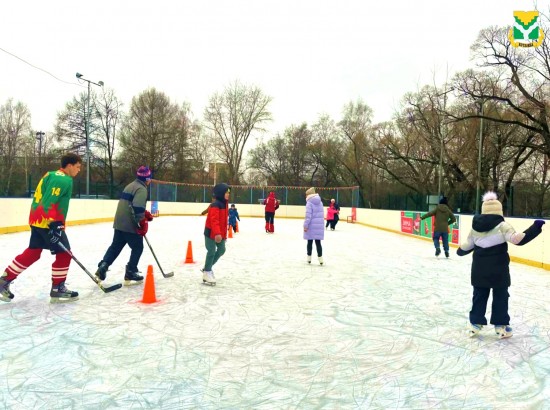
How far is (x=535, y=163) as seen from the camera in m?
25.8

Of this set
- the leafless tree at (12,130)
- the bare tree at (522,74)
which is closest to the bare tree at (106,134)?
the leafless tree at (12,130)

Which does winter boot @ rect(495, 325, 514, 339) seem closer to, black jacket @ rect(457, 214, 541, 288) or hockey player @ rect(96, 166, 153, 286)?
black jacket @ rect(457, 214, 541, 288)

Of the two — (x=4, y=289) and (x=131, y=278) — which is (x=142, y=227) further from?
(x=4, y=289)

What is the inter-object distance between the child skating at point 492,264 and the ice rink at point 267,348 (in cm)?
21

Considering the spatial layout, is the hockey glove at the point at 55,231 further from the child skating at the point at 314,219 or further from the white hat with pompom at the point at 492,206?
the child skating at the point at 314,219

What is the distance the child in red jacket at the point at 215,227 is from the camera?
4.83m

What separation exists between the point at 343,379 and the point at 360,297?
90.8 inches

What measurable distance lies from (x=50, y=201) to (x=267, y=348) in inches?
101

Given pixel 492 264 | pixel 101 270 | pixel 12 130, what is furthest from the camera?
pixel 12 130

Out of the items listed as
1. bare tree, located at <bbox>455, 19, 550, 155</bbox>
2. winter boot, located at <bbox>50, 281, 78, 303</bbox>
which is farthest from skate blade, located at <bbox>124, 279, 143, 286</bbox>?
bare tree, located at <bbox>455, 19, 550, 155</bbox>

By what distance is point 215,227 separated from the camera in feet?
15.8

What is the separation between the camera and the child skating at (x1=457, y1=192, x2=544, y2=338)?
3162 millimetres

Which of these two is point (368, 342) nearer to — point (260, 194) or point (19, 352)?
point (19, 352)

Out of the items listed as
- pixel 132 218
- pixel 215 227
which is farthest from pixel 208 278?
pixel 132 218
